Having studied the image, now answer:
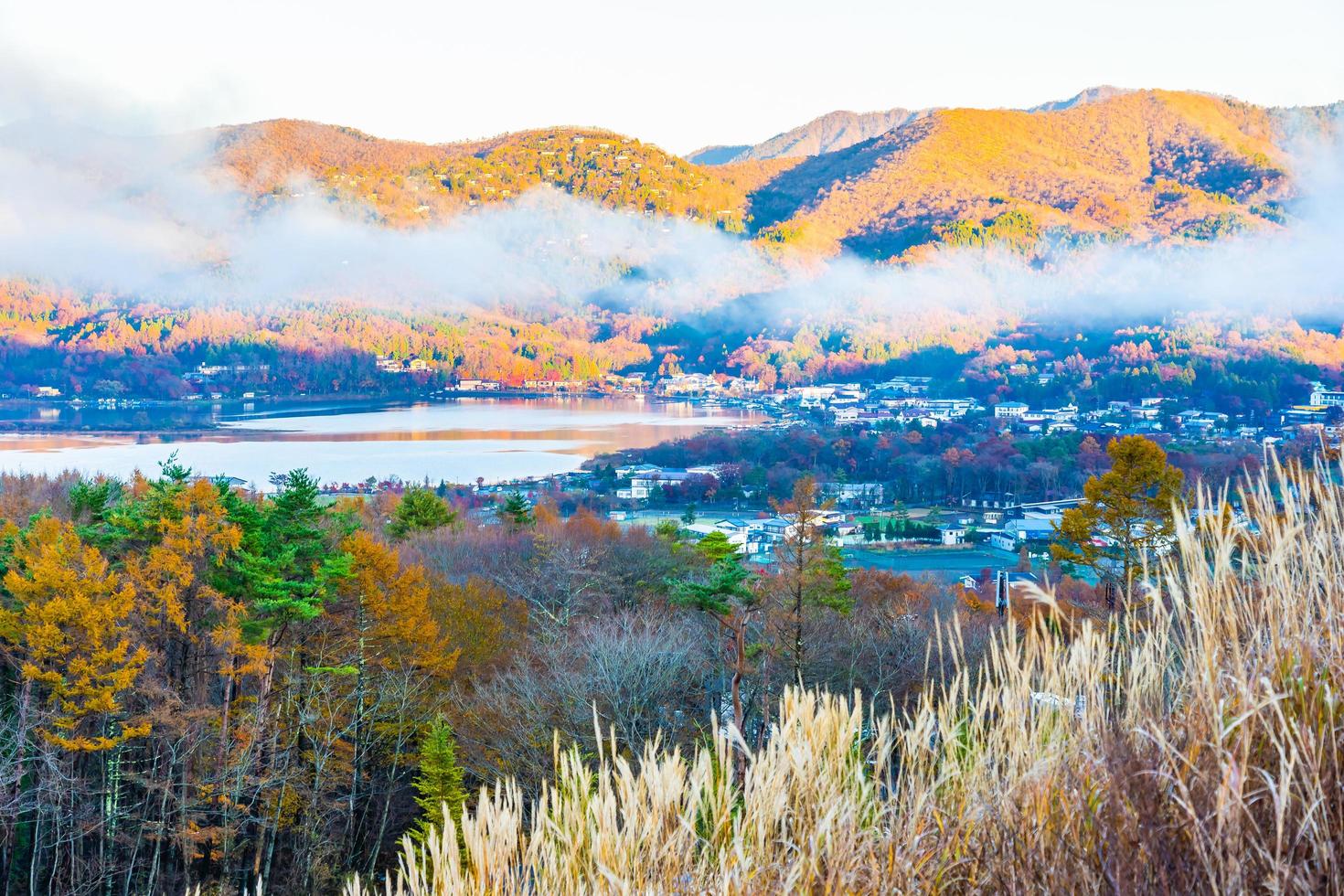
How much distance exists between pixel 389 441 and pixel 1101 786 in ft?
219

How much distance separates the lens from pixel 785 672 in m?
11.0

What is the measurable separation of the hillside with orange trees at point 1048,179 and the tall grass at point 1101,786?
135m

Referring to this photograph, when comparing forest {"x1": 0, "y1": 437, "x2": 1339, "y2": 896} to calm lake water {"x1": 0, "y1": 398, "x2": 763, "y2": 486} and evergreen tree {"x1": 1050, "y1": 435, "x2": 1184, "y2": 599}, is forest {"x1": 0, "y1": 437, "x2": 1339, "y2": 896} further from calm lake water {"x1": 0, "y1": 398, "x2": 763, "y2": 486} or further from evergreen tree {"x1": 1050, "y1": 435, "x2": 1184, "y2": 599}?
calm lake water {"x1": 0, "y1": 398, "x2": 763, "y2": 486}

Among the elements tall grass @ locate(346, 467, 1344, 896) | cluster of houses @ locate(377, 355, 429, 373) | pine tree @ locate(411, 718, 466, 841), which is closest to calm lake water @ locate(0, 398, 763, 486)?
cluster of houses @ locate(377, 355, 429, 373)

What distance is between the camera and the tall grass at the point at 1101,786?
1.50 meters

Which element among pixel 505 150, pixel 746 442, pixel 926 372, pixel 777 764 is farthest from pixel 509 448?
pixel 505 150

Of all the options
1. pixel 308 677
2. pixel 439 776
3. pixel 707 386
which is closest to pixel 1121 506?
pixel 439 776

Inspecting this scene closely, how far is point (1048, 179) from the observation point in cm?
15025

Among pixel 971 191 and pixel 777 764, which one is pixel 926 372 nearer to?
pixel 971 191

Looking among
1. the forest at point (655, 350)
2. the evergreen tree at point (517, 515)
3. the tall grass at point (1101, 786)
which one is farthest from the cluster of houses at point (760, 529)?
the forest at point (655, 350)

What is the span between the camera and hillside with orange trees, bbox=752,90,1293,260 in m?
132

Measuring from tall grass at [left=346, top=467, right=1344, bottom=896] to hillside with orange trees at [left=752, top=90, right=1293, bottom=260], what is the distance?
134869 millimetres

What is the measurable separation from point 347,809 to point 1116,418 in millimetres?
58925

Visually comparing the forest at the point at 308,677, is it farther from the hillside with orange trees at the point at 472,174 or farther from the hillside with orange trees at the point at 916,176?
the hillside with orange trees at the point at 472,174
